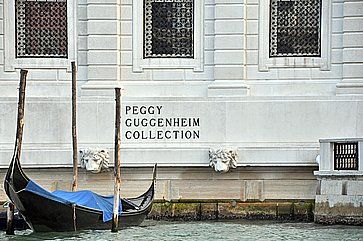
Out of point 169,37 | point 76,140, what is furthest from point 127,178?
point 169,37

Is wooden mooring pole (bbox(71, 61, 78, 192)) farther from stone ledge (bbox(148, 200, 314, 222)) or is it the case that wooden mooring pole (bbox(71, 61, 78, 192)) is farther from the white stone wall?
stone ledge (bbox(148, 200, 314, 222))

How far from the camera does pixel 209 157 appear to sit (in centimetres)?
2052

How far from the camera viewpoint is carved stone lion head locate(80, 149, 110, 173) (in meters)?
20.4

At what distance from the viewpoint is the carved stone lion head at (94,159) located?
2039 centimetres

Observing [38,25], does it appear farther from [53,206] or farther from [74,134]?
[53,206]

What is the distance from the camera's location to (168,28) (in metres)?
21.3

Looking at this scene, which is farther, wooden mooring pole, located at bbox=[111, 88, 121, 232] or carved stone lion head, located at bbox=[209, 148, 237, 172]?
carved stone lion head, located at bbox=[209, 148, 237, 172]

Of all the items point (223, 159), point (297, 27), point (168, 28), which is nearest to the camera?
point (223, 159)

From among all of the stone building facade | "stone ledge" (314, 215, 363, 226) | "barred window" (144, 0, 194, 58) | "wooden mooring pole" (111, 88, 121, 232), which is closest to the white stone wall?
the stone building facade

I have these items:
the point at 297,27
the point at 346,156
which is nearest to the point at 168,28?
the point at 297,27

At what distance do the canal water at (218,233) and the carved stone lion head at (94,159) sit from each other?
4.55ft

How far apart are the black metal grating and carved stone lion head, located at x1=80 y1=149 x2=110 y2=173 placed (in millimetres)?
4141

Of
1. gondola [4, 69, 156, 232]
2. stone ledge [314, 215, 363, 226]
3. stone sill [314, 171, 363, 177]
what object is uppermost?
stone sill [314, 171, 363, 177]

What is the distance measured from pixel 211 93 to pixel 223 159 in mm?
1417
